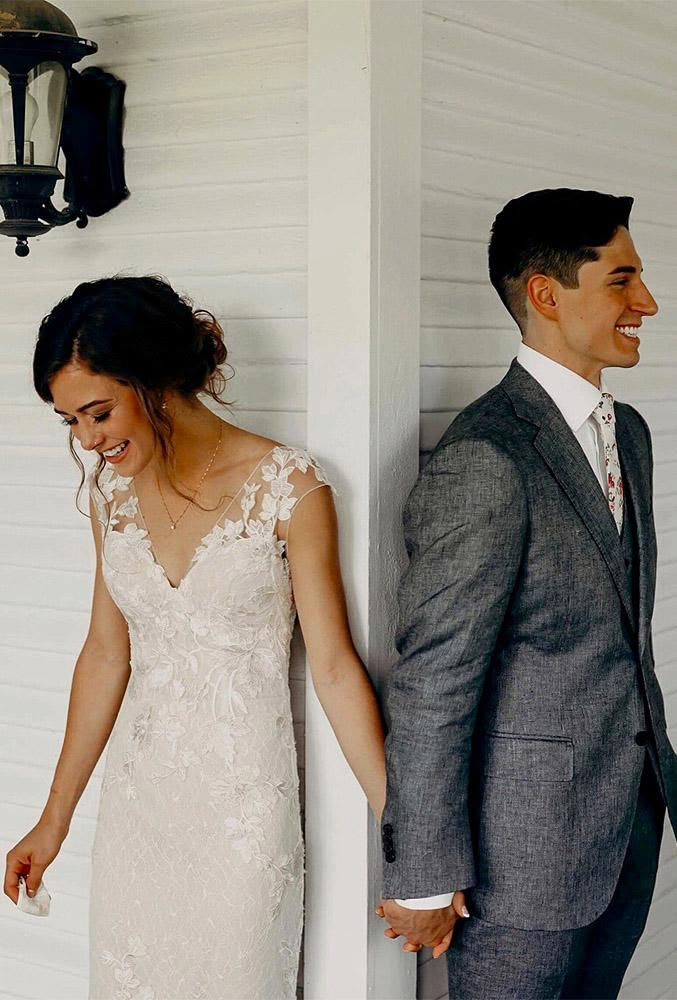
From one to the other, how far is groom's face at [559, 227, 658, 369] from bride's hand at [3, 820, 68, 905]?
135cm

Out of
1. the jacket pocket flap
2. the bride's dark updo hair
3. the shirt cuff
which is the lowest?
the shirt cuff

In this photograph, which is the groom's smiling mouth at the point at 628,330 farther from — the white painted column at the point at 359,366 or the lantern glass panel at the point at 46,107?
the lantern glass panel at the point at 46,107

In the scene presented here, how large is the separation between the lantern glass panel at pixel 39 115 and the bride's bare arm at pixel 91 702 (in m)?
0.67

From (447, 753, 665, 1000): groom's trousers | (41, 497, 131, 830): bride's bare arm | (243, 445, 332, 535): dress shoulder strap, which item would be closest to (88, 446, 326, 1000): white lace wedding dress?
(243, 445, 332, 535): dress shoulder strap

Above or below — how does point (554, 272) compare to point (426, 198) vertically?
below

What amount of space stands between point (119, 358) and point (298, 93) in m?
0.60

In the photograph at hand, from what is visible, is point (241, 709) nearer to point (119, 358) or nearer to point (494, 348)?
point (119, 358)

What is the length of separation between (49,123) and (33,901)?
147cm

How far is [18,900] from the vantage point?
2.49 meters

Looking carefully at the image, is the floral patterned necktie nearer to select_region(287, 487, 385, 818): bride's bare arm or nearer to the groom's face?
the groom's face

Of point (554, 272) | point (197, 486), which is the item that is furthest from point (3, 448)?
point (554, 272)

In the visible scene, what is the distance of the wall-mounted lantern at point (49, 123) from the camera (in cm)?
228

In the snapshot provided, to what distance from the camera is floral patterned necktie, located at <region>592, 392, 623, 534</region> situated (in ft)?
7.59

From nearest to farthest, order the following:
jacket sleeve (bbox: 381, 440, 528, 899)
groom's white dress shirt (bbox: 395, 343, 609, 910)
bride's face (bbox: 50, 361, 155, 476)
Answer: jacket sleeve (bbox: 381, 440, 528, 899), bride's face (bbox: 50, 361, 155, 476), groom's white dress shirt (bbox: 395, 343, 609, 910)
